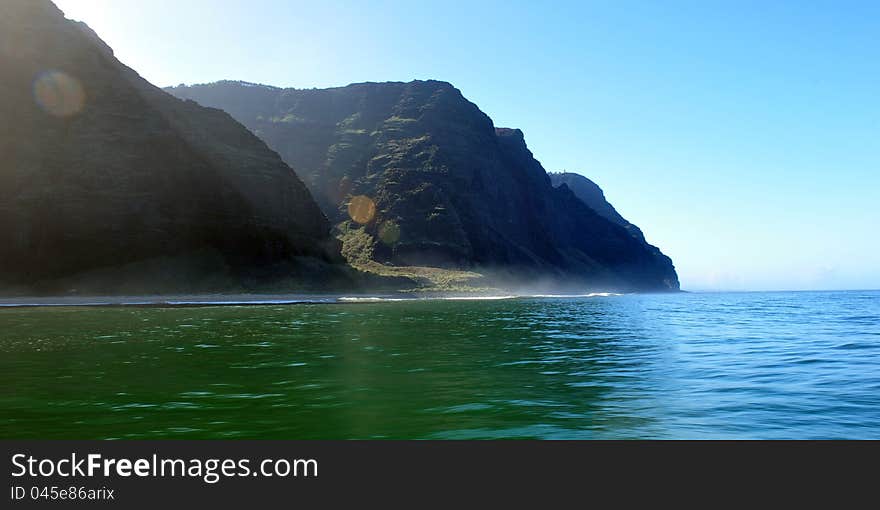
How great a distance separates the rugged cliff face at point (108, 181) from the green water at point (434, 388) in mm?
87176

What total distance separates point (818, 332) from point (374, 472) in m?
41.6

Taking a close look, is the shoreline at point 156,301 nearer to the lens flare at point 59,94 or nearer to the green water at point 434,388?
the lens flare at point 59,94

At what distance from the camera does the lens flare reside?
115m

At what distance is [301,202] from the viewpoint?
5994 inches

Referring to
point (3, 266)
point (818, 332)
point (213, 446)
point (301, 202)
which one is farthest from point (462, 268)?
point (213, 446)

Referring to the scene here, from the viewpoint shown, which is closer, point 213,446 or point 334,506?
point 334,506

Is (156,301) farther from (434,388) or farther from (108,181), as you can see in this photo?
(434,388)

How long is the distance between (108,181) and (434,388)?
118 metres

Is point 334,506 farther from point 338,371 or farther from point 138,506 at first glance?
point 338,371

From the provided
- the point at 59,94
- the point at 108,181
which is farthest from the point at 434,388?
the point at 59,94

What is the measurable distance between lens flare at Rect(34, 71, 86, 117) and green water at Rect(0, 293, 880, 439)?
10375cm

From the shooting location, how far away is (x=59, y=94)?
4614 inches

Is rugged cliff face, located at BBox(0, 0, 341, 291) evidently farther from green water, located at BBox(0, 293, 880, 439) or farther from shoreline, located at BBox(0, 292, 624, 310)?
green water, located at BBox(0, 293, 880, 439)

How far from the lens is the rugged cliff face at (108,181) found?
107 metres
